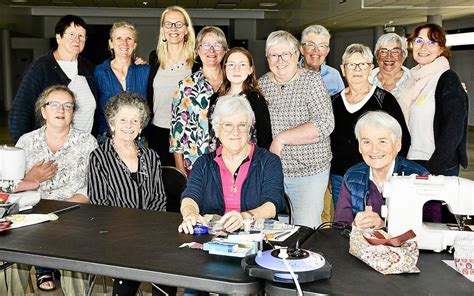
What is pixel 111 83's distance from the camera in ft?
11.9

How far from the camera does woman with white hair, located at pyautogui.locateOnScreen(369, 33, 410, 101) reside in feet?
12.1

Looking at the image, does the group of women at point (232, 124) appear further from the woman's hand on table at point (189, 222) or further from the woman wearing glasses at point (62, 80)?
the woman's hand on table at point (189, 222)

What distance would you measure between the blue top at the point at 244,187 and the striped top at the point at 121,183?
423 millimetres

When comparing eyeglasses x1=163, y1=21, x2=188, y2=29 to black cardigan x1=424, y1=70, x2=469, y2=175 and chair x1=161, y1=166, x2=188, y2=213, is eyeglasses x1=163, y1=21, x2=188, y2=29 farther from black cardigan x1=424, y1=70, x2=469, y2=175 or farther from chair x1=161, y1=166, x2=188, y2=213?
black cardigan x1=424, y1=70, x2=469, y2=175

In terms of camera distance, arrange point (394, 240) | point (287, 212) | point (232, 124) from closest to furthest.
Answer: point (394, 240) < point (232, 124) < point (287, 212)

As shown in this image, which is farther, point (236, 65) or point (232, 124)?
point (236, 65)

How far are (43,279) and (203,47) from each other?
5.85 ft

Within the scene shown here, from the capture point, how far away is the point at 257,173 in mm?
2537

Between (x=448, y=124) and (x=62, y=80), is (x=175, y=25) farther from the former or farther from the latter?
(x=448, y=124)

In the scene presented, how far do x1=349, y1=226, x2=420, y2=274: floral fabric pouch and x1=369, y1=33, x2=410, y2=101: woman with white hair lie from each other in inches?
77.3

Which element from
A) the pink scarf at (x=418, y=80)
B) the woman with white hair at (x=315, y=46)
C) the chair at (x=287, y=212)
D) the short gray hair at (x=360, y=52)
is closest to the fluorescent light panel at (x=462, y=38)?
the woman with white hair at (x=315, y=46)

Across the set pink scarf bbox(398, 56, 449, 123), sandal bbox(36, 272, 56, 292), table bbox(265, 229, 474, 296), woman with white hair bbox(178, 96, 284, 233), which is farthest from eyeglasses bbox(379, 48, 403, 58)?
sandal bbox(36, 272, 56, 292)

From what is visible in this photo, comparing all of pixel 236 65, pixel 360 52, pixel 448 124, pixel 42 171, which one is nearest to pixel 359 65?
pixel 360 52

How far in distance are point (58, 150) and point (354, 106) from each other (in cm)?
171
